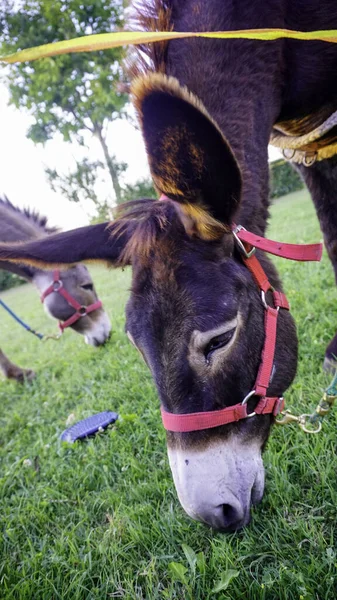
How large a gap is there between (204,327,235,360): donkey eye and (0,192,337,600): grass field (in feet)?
2.72

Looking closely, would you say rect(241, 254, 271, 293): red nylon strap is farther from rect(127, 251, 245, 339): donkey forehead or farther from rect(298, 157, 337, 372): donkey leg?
rect(298, 157, 337, 372): donkey leg

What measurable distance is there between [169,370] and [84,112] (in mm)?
19555

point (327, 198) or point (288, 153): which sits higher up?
point (288, 153)

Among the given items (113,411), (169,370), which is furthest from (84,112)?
(169,370)

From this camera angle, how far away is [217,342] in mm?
1476

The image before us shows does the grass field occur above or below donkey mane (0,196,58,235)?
below

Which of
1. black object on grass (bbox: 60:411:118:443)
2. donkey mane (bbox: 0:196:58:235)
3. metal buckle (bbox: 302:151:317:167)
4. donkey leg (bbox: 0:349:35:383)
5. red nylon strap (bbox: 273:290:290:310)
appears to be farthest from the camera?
donkey mane (bbox: 0:196:58:235)

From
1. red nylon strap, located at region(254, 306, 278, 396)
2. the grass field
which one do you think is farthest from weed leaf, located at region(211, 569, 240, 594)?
red nylon strap, located at region(254, 306, 278, 396)

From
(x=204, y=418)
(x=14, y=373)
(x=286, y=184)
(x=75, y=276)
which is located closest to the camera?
(x=204, y=418)

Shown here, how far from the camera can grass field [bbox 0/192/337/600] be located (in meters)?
1.54

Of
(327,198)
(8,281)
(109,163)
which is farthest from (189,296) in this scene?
(8,281)

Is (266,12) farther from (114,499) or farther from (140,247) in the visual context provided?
(114,499)

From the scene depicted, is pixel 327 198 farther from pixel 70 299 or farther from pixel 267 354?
pixel 70 299

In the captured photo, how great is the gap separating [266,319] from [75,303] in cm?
360
